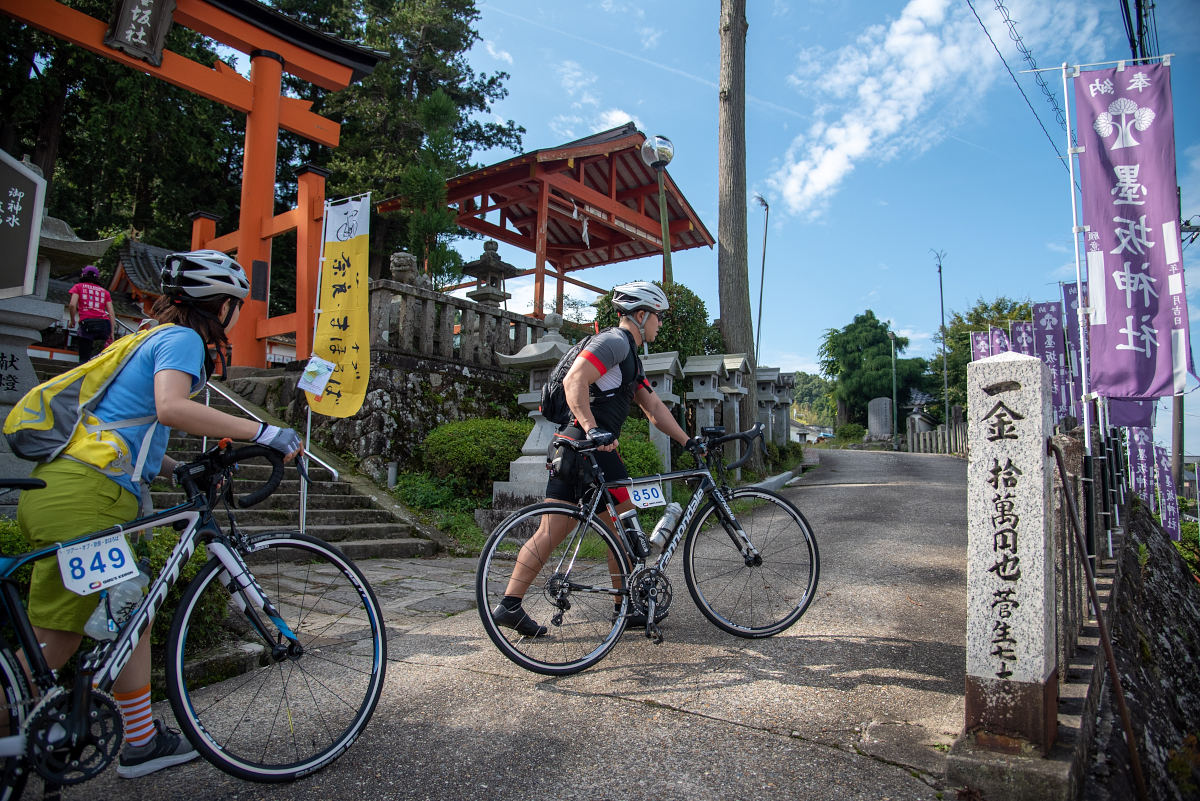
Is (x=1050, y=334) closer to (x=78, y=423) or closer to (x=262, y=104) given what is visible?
(x=78, y=423)

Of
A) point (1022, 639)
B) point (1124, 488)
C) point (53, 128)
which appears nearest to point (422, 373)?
point (1022, 639)

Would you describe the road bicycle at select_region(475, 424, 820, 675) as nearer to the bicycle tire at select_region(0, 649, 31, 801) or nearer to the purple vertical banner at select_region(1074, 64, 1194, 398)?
the bicycle tire at select_region(0, 649, 31, 801)

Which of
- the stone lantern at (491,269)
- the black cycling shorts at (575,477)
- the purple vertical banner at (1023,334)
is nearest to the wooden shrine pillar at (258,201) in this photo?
the stone lantern at (491,269)

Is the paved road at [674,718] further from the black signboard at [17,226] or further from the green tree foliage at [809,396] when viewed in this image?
the green tree foliage at [809,396]

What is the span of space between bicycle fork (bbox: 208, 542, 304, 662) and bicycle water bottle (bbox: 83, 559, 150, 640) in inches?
8.8

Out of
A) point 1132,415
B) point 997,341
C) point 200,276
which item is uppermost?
point 997,341

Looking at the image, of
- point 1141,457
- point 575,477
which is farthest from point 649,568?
point 1141,457

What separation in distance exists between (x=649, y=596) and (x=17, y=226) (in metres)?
4.40

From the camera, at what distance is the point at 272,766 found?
7.15 feet

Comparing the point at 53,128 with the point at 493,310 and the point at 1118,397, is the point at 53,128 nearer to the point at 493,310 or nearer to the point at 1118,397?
the point at 493,310

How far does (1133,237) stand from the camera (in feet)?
19.2

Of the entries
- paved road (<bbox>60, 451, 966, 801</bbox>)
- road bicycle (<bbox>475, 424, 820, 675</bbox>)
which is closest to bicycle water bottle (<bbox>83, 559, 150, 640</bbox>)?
paved road (<bbox>60, 451, 966, 801</bbox>)

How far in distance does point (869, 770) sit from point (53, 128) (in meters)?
21.9

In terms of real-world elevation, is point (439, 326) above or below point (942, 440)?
above
